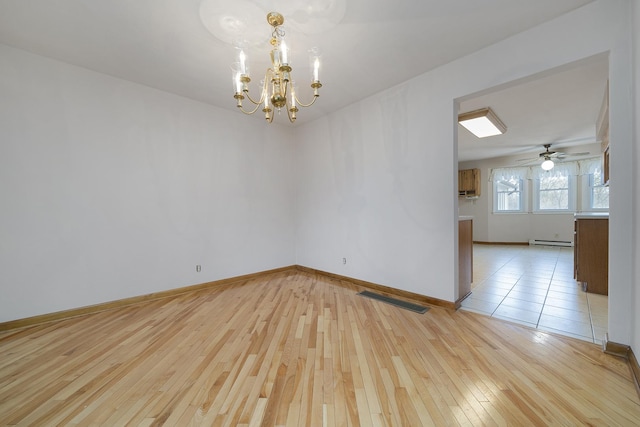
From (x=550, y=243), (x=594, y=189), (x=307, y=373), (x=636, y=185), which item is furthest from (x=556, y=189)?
(x=307, y=373)

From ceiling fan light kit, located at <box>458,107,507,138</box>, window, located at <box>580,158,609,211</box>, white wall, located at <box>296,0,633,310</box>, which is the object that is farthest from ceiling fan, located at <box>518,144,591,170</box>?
white wall, located at <box>296,0,633,310</box>

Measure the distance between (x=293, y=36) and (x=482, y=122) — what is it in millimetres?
3519

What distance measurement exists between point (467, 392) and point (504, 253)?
601cm

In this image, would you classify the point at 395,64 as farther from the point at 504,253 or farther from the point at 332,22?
the point at 504,253

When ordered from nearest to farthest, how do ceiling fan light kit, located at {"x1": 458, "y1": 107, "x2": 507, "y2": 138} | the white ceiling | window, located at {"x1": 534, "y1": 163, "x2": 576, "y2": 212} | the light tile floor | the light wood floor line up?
the light wood floor → the white ceiling → the light tile floor → ceiling fan light kit, located at {"x1": 458, "y1": 107, "x2": 507, "y2": 138} → window, located at {"x1": 534, "y1": 163, "x2": 576, "y2": 212}

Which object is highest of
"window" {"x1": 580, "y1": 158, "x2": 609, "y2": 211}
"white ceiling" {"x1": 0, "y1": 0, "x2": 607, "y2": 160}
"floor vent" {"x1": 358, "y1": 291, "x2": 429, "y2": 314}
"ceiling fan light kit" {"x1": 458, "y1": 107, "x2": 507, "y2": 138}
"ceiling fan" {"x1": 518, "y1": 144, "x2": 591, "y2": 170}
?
"white ceiling" {"x1": 0, "y1": 0, "x2": 607, "y2": 160}

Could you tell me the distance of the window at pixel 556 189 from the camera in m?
6.74

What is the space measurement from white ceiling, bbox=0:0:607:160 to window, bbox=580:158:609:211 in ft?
14.4

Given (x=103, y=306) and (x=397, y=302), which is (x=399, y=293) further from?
(x=103, y=306)

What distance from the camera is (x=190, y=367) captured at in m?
1.79

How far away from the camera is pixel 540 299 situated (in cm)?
301

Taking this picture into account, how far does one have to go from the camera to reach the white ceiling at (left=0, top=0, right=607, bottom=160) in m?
1.96

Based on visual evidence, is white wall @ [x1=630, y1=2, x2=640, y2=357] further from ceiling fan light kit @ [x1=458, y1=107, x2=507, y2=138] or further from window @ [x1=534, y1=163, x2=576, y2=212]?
window @ [x1=534, y1=163, x2=576, y2=212]

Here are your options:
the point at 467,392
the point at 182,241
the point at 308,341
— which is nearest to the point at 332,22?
the point at 308,341
